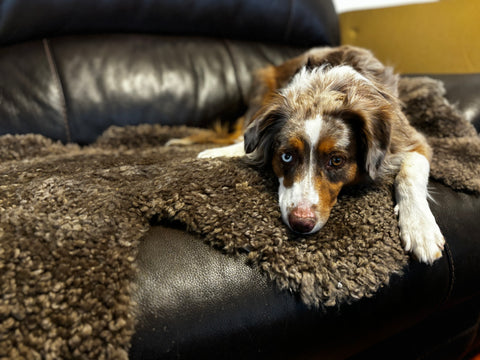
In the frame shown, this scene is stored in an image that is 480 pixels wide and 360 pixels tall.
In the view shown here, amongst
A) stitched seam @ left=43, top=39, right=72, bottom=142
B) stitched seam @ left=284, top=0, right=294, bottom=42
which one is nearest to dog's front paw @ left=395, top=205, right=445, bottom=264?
stitched seam @ left=43, top=39, right=72, bottom=142

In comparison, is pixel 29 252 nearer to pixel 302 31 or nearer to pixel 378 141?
pixel 378 141

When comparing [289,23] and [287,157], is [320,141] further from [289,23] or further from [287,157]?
[289,23]

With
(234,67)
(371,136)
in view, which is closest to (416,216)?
(371,136)

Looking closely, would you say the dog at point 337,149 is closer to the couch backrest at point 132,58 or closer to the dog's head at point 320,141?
the dog's head at point 320,141

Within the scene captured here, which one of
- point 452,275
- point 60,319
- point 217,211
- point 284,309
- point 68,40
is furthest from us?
point 68,40

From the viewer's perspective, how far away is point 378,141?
4.32 feet

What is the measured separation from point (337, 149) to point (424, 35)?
161 centimetres

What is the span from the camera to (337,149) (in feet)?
4.18

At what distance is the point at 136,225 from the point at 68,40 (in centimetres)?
149

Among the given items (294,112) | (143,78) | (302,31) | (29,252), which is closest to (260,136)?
(294,112)

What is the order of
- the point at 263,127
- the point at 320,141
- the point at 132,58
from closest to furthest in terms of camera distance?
the point at 320,141 < the point at 263,127 < the point at 132,58

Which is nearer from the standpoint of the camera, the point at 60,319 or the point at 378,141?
the point at 60,319

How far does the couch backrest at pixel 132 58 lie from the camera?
1.93 meters

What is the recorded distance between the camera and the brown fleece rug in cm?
82
